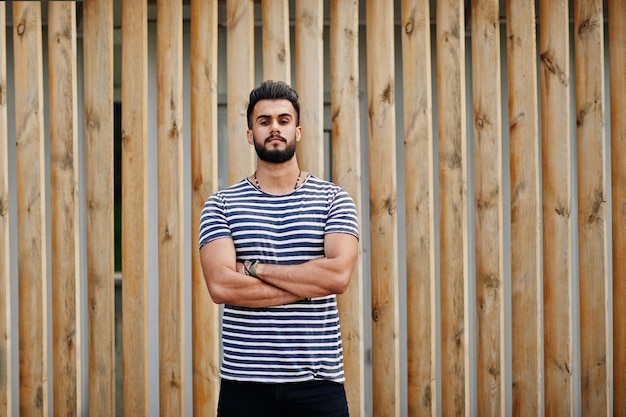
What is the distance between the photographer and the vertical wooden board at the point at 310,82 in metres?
3.73

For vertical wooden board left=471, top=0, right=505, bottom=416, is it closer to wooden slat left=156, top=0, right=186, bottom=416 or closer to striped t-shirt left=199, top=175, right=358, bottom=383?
striped t-shirt left=199, top=175, right=358, bottom=383

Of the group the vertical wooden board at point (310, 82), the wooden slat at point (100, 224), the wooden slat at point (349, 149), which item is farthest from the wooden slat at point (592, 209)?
the wooden slat at point (100, 224)

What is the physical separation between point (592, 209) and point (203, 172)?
1907 millimetres

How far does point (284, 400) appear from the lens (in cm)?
246

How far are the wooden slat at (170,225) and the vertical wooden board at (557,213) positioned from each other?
178 centimetres

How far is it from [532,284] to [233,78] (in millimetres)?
1767

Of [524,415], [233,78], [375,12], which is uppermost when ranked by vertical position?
[375,12]

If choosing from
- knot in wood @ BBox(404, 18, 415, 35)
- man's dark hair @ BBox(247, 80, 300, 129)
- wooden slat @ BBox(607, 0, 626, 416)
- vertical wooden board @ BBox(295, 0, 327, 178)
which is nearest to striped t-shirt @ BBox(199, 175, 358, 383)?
man's dark hair @ BBox(247, 80, 300, 129)

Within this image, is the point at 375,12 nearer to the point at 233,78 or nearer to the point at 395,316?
the point at 233,78

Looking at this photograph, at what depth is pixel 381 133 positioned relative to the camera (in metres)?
3.75

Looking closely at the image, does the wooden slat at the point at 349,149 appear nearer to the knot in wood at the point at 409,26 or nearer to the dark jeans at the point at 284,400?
the knot in wood at the point at 409,26

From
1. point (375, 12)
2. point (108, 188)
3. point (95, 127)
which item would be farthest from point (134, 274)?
point (375, 12)

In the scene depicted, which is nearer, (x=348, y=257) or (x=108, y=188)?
(x=348, y=257)

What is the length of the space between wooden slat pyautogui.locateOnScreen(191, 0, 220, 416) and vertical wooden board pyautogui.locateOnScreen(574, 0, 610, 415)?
5.91 ft
